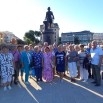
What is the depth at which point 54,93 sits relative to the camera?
11.1m

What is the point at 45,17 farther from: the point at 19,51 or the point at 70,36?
the point at 70,36

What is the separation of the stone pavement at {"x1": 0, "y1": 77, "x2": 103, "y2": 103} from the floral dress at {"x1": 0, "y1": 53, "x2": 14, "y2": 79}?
64 cm

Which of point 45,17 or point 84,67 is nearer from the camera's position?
point 84,67

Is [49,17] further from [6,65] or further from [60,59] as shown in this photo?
[6,65]

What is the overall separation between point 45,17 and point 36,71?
16.2 metres

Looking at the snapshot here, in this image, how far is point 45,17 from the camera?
2997cm

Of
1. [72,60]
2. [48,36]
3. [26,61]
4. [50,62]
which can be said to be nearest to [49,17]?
[48,36]

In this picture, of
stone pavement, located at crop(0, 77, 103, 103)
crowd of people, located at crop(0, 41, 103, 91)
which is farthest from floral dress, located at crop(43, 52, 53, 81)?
stone pavement, located at crop(0, 77, 103, 103)

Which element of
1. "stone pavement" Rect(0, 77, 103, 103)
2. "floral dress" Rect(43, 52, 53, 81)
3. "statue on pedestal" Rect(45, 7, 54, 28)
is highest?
"statue on pedestal" Rect(45, 7, 54, 28)

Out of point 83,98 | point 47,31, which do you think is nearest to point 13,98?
point 83,98

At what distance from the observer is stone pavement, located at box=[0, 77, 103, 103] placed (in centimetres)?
989

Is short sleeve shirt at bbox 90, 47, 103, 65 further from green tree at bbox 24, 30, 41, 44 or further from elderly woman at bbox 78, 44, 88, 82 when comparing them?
green tree at bbox 24, 30, 41, 44

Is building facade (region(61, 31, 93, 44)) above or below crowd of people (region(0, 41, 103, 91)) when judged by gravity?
above

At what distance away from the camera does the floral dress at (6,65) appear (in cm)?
1222
